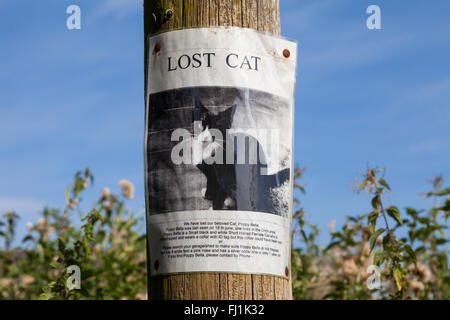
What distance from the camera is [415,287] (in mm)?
6305

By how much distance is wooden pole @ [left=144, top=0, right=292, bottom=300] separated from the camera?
127 inches


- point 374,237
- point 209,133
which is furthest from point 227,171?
point 374,237

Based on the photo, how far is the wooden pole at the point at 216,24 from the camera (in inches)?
127

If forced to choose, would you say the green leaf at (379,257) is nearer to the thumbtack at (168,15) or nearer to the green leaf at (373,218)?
the green leaf at (373,218)

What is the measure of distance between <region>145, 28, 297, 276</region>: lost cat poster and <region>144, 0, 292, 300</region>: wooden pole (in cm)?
5

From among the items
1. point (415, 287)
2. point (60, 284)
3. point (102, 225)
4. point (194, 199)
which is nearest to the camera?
point (194, 199)

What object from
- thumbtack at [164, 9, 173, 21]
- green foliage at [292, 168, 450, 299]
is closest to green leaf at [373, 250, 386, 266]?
green foliage at [292, 168, 450, 299]

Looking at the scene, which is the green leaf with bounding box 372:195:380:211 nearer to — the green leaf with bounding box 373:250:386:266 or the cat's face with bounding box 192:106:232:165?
the green leaf with bounding box 373:250:386:266

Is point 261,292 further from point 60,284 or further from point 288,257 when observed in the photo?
point 60,284

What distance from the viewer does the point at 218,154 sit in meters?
3.29

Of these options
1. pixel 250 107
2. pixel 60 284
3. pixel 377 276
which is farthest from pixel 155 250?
pixel 377 276

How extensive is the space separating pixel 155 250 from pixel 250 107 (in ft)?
2.98

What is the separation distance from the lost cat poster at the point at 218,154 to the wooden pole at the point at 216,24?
2.0 inches

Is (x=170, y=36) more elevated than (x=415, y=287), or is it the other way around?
(x=170, y=36)
